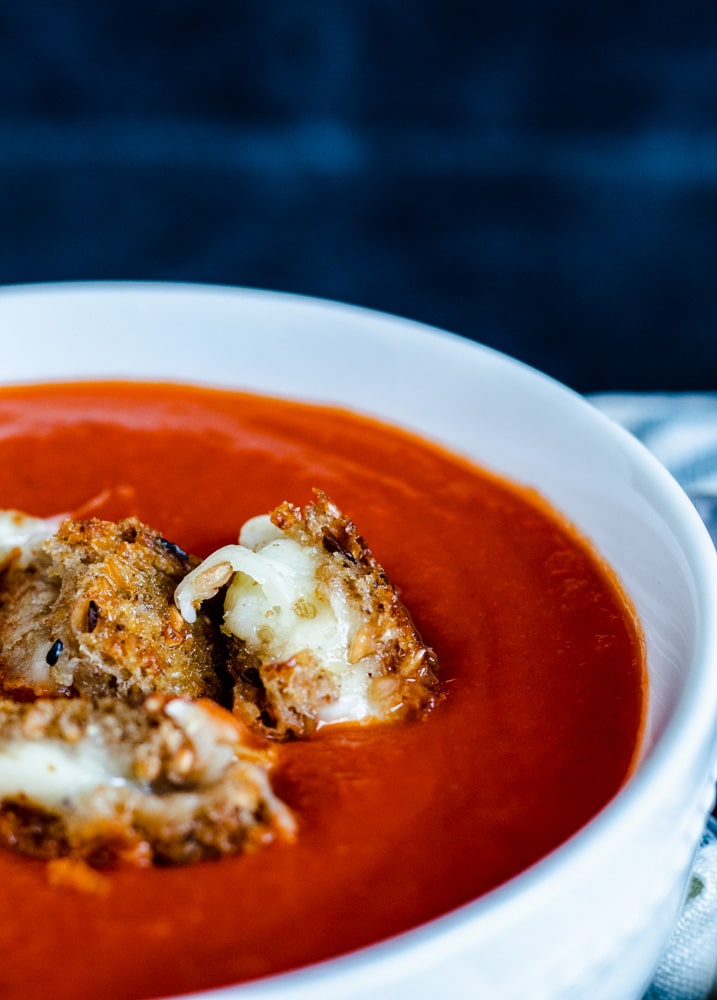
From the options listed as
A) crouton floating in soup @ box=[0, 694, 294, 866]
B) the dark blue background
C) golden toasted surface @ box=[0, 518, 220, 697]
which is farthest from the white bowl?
the dark blue background

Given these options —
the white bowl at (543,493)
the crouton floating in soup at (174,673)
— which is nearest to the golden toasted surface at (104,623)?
the crouton floating in soup at (174,673)

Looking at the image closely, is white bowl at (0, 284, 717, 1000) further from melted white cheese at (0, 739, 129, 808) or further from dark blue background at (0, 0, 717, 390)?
dark blue background at (0, 0, 717, 390)

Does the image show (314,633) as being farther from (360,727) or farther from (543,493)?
(543,493)

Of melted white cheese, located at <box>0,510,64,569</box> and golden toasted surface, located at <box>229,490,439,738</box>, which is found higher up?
melted white cheese, located at <box>0,510,64,569</box>

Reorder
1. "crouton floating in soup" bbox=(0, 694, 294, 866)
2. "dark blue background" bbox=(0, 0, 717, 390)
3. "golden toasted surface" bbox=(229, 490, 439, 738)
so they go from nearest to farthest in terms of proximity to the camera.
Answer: "crouton floating in soup" bbox=(0, 694, 294, 866)
"golden toasted surface" bbox=(229, 490, 439, 738)
"dark blue background" bbox=(0, 0, 717, 390)

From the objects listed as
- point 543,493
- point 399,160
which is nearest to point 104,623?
point 543,493

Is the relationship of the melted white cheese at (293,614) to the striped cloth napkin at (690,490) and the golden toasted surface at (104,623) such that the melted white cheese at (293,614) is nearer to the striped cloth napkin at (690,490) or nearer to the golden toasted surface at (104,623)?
the golden toasted surface at (104,623)

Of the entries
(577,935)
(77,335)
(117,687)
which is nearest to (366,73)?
(77,335)
